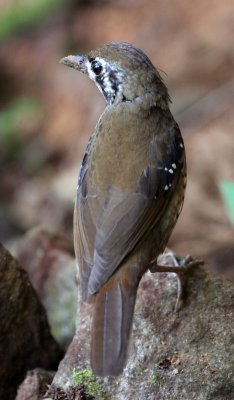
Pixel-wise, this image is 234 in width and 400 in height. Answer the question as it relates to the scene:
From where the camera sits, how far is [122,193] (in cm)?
428

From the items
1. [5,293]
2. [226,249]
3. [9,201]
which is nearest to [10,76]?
[9,201]

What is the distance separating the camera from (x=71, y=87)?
1073 centimetres

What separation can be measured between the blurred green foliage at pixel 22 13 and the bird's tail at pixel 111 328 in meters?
6.93

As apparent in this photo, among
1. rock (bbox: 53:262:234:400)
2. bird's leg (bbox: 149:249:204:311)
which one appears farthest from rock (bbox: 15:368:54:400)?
bird's leg (bbox: 149:249:204:311)

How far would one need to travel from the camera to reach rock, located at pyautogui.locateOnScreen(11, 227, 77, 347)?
550 cm

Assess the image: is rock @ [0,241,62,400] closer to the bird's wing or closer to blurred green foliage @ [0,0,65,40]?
the bird's wing

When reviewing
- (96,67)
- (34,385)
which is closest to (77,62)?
(96,67)

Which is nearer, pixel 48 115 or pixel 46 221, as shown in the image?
pixel 46 221

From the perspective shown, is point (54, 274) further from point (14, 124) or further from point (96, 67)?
point (14, 124)

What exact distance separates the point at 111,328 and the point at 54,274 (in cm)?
191

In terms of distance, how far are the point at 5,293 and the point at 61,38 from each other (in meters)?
7.10

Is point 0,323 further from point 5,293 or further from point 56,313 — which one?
point 56,313

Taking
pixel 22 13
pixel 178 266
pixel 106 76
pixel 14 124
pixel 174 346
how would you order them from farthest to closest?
pixel 22 13, pixel 14 124, pixel 106 76, pixel 178 266, pixel 174 346

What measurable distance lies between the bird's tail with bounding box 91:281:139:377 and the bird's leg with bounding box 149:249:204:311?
0.44 metres
